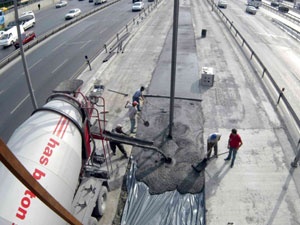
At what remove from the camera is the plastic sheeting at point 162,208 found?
354 inches

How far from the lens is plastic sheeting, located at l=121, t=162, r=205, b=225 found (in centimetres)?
899

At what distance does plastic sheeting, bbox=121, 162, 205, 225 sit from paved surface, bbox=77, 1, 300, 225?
38 cm

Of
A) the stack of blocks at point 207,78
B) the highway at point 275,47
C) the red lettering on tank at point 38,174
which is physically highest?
the red lettering on tank at point 38,174

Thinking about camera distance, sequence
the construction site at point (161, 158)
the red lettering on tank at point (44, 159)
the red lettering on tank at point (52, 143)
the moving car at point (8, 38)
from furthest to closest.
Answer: the moving car at point (8, 38)
the red lettering on tank at point (52, 143)
the construction site at point (161, 158)
the red lettering on tank at point (44, 159)

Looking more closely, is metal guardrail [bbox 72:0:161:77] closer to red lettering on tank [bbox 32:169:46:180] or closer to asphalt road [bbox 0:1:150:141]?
asphalt road [bbox 0:1:150:141]

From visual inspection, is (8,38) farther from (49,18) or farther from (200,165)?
(200,165)

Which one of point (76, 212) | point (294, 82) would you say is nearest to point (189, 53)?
point (294, 82)

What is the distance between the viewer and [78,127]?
8445 mm

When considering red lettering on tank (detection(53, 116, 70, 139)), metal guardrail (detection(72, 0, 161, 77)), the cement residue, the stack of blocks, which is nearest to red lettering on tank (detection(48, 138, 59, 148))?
red lettering on tank (detection(53, 116, 70, 139))

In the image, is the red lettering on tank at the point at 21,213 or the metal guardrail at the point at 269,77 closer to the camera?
the red lettering on tank at the point at 21,213

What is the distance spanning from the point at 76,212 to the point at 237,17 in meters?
41.3

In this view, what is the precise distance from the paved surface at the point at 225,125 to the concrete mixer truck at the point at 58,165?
143 cm

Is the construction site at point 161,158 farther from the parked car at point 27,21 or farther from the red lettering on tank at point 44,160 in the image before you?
the parked car at point 27,21

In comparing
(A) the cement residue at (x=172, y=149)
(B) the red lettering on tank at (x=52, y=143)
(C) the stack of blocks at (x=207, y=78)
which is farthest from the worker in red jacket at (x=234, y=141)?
(C) the stack of blocks at (x=207, y=78)
